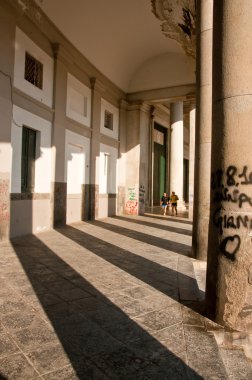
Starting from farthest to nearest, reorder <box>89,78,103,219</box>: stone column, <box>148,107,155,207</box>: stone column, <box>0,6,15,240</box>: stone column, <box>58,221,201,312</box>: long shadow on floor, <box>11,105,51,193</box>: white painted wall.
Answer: <box>148,107,155,207</box>: stone column, <box>89,78,103,219</box>: stone column, <box>11,105,51,193</box>: white painted wall, <box>0,6,15,240</box>: stone column, <box>58,221,201,312</box>: long shadow on floor

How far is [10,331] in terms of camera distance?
128 inches

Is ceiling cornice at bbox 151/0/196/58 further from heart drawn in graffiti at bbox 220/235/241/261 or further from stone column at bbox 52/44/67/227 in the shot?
heart drawn in graffiti at bbox 220/235/241/261

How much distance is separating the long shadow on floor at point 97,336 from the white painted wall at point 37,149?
177 inches

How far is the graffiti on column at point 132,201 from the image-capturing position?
17.1 metres

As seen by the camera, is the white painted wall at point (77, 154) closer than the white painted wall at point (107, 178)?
Yes

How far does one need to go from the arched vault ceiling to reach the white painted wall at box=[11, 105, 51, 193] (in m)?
3.62

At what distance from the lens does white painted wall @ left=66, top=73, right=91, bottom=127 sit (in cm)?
1235

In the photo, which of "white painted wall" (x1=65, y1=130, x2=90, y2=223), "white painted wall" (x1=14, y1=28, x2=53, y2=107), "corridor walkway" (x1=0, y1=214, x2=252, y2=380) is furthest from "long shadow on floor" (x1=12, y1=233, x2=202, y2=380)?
"white painted wall" (x1=65, y1=130, x2=90, y2=223)

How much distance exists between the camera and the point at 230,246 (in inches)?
135

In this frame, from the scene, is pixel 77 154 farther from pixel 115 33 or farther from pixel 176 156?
pixel 176 156

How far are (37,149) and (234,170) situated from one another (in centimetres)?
821

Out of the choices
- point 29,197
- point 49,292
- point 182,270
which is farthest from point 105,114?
point 49,292

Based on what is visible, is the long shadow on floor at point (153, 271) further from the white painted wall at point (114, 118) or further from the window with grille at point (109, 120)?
the window with grille at point (109, 120)

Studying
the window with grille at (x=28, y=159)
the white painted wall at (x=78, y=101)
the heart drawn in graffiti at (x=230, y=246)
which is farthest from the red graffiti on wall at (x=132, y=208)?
the heart drawn in graffiti at (x=230, y=246)
